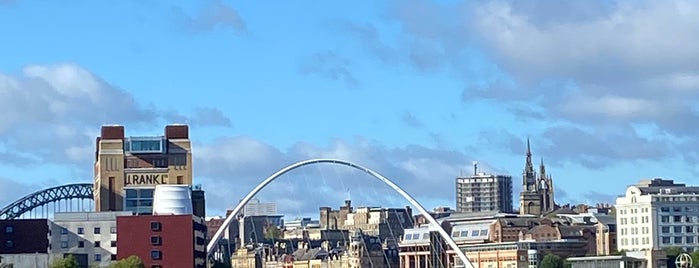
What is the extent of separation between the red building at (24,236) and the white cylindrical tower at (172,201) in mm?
10208

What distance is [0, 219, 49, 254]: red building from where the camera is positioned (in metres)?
166

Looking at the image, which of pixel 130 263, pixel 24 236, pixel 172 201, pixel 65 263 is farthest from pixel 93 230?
pixel 65 263

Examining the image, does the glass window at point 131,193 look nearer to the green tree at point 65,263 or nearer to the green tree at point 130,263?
the green tree at point 130,263

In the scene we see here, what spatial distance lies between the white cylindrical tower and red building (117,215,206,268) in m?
11.5

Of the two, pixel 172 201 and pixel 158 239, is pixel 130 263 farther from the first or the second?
pixel 172 201

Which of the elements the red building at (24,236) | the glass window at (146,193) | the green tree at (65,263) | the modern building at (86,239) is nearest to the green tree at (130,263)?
the green tree at (65,263)

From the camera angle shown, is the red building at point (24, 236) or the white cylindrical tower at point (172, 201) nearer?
the red building at point (24, 236)

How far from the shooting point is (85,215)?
174 metres

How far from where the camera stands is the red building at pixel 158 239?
162m

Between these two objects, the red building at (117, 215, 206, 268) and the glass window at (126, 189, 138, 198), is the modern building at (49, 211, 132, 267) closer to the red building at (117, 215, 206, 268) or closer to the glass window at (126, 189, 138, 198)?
the red building at (117, 215, 206, 268)

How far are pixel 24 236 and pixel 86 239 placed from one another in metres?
5.55

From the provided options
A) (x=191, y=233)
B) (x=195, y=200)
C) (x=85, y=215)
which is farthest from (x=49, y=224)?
(x=195, y=200)

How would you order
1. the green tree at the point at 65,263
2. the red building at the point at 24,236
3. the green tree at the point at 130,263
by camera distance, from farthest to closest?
the red building at the point at 24,236, the green tree at the point at 130,263, the green tree at the point at 65,263

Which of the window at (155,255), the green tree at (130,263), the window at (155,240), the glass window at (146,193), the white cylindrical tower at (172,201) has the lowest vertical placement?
the green tree at (130,263)
